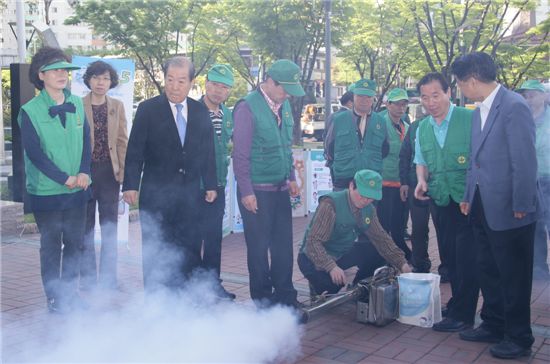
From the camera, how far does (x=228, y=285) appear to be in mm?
5418

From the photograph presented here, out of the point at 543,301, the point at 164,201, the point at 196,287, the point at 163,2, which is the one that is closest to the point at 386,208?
the point at 543,301

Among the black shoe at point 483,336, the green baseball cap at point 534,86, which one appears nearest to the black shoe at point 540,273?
the green baseball cap at point 534,86

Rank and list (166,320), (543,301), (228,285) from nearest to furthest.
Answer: (166,320) → (543,301) → (228,285)

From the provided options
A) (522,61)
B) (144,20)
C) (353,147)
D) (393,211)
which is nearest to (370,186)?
(353,147)

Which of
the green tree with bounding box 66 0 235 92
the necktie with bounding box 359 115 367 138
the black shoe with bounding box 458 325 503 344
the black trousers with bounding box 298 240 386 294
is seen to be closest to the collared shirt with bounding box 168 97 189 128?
the black trousers with bounding box 298 240 386 294

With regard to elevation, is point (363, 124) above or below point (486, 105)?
below

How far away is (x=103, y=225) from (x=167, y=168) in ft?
4.38

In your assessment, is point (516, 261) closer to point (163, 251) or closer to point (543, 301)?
point (543, 301)

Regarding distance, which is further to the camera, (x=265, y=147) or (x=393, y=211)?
(x=393, y=211)

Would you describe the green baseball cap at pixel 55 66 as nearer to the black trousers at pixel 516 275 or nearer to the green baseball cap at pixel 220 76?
the green baseball cap at pixel 220 76

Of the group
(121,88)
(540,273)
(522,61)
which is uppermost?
(522,61)

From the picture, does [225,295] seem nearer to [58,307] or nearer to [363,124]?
[58,307]

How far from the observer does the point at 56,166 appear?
4277mm

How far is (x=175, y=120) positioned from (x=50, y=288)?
161 centimetres
